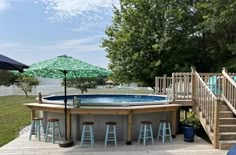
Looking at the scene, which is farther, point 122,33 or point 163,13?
point 122,33

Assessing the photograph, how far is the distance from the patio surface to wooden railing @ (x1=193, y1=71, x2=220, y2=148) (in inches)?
15.7

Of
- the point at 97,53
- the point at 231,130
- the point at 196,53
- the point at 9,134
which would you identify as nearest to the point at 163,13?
the point at 196,53

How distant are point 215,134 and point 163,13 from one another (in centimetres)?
1128

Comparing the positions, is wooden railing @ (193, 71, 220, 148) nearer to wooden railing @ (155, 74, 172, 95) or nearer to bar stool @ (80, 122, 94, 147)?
wooden railing @ (155, 74, 172, 95)

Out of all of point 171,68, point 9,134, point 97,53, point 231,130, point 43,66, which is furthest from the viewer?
point 97,53

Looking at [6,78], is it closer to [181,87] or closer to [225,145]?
[181,87]

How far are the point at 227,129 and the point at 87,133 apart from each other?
4.04 m

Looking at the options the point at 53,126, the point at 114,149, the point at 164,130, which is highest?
the point at 53,126

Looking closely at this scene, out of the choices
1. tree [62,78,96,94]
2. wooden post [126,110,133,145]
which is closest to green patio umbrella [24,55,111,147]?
wooden post [126,110,133,145]

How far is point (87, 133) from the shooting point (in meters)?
8.05

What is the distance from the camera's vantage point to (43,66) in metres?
7.21

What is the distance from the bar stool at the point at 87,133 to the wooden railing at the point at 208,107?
129 inches

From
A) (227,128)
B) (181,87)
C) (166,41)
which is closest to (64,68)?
(181,87)

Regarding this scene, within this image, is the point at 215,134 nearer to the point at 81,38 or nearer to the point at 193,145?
the point at 193,145
